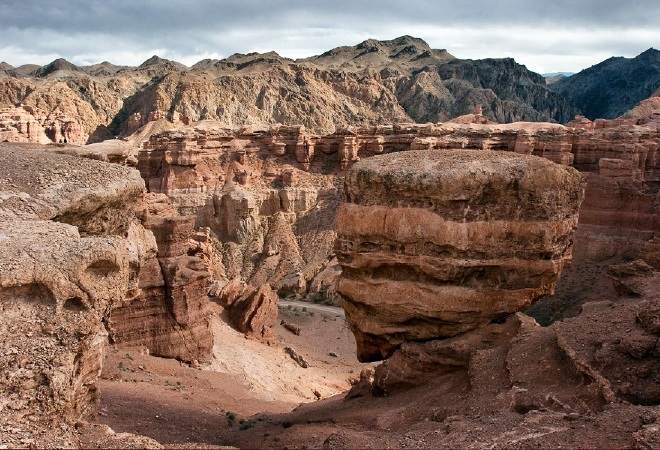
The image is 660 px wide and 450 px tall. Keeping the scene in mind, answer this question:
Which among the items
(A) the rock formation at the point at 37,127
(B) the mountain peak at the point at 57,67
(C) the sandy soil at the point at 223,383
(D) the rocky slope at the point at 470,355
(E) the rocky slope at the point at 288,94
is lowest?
(C) the sandy soil at the point at 223,383

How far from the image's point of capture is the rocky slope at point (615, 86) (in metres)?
132

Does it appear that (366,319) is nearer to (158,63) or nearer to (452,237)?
(452,237)

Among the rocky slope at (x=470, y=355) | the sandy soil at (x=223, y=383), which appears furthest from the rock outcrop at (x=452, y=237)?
the sandy soil at (x=223, y=383)

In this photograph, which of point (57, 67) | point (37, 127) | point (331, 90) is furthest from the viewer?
point (57, 67)

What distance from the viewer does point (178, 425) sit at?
1633 centimetres

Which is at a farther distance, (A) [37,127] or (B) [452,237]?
(A) [37,127]

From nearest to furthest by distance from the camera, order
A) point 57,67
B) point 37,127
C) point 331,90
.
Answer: point 37,127 → point 331,90 → point 57,67

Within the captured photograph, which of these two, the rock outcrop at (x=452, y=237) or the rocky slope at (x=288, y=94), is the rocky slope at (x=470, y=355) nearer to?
the rock outcrop at (x=452, y=237)

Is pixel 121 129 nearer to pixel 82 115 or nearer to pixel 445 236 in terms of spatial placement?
pixel 82 115

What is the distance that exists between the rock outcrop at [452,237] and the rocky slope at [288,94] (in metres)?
59.0

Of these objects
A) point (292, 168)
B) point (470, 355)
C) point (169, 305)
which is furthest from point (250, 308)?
point (292, 168)

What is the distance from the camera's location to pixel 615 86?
13850cm

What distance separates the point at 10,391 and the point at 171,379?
1465 centimetres

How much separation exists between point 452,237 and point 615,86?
142141mm
